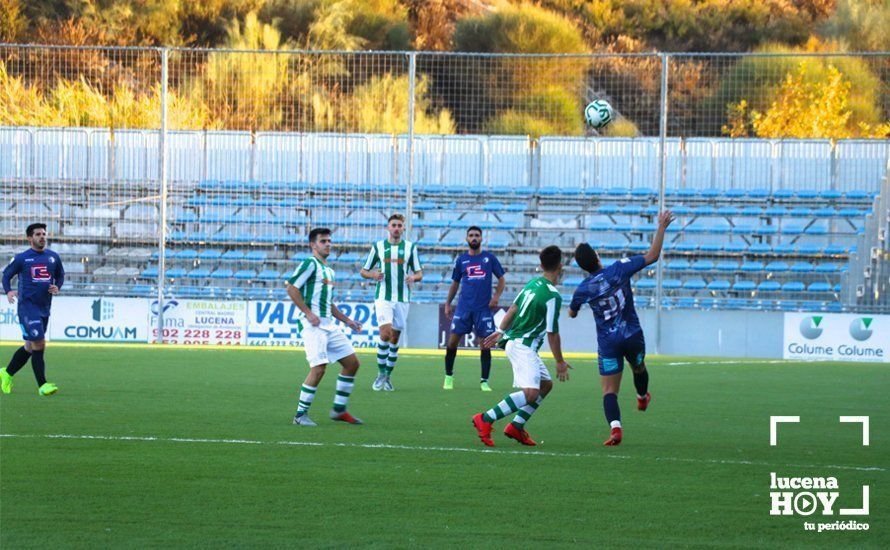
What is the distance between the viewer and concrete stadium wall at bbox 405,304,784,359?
79.7 ft

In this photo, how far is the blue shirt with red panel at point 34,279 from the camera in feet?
48.4

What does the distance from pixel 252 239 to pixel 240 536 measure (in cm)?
2135

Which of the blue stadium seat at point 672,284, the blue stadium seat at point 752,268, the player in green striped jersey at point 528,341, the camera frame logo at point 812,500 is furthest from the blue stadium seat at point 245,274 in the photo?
the camera frame logo at point 812,500

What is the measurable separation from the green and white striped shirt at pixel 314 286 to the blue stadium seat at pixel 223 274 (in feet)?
52.3

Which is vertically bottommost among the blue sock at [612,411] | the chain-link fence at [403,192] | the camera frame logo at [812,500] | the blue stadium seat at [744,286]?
the camera frame logo at [812,500]

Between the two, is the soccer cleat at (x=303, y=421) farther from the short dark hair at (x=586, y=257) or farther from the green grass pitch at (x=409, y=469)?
the short dark hair at (x=586, y=257)

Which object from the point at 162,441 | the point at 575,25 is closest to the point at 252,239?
the point at 162,441

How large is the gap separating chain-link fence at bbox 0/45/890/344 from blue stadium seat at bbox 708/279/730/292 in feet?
0.10

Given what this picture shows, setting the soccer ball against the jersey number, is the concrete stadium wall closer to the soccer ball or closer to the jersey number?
the soccer ball

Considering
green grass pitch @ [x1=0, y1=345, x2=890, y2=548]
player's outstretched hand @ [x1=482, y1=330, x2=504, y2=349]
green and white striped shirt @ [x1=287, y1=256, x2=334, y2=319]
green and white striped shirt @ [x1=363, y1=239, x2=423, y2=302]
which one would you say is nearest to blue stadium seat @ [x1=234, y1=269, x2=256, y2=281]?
green and white striped shirt @ [x1=363, y1=239, x2=423, y2=302]

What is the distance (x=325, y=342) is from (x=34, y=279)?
464cm

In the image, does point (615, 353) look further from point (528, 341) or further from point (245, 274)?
point (245, 274)

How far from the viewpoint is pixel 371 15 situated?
57906 mm

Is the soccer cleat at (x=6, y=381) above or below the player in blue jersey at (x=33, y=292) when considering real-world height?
below
